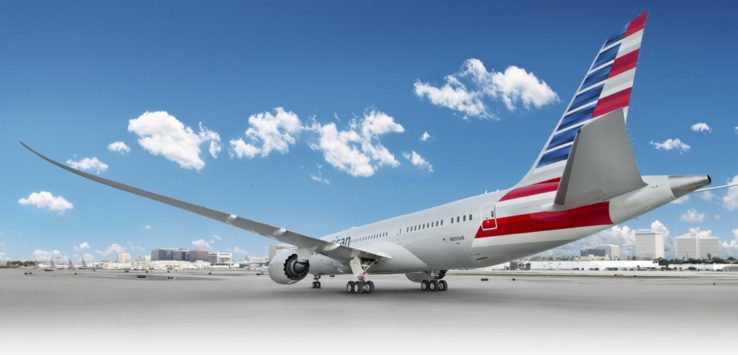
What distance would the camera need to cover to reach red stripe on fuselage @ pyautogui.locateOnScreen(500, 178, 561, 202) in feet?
49.4

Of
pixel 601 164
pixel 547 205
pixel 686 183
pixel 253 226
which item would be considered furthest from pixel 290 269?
pixel 686 183

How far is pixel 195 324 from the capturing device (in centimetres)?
1064

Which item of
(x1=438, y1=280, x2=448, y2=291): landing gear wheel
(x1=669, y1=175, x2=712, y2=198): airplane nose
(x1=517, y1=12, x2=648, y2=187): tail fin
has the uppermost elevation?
(x1=517, y1=12, x2=648, y2=187): tail fin

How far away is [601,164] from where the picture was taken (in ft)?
39.6

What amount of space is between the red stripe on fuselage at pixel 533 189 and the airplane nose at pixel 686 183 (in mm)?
2976

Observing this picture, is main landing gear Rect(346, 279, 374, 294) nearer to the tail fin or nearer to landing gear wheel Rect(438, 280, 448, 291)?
landing gear wheel Rect(438, 280, 448, 291)

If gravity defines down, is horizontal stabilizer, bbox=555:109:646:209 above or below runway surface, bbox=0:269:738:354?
above

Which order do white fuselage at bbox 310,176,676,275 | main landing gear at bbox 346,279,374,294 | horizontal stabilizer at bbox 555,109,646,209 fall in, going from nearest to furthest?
1. horizontal stabilizer at bbox 555,109,646,209
2. white fuselage at bbox 310,176,676,275
3. main landing gear at bbox 346,279,374,294

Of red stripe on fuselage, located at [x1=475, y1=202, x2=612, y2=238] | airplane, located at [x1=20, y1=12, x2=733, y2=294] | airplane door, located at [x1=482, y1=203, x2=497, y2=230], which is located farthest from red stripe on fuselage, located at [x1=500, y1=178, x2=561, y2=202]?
red stripe on fuselage, located at [x1=475, y1=202, x2=612, y2=238]

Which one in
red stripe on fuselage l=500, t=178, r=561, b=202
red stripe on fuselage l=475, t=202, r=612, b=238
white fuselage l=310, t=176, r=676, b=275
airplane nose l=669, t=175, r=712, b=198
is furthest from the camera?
red stripe on fuselage l=500, t=178, r=561, b=202

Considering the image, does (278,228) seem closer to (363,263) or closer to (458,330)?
(363,263)

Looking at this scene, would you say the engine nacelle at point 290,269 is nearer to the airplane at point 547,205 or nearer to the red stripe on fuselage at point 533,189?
the airplane at point 547,205

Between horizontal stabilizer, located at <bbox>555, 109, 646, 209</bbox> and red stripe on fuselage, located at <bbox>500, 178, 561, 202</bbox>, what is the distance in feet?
5.04

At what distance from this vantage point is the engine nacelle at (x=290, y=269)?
22188 mm
